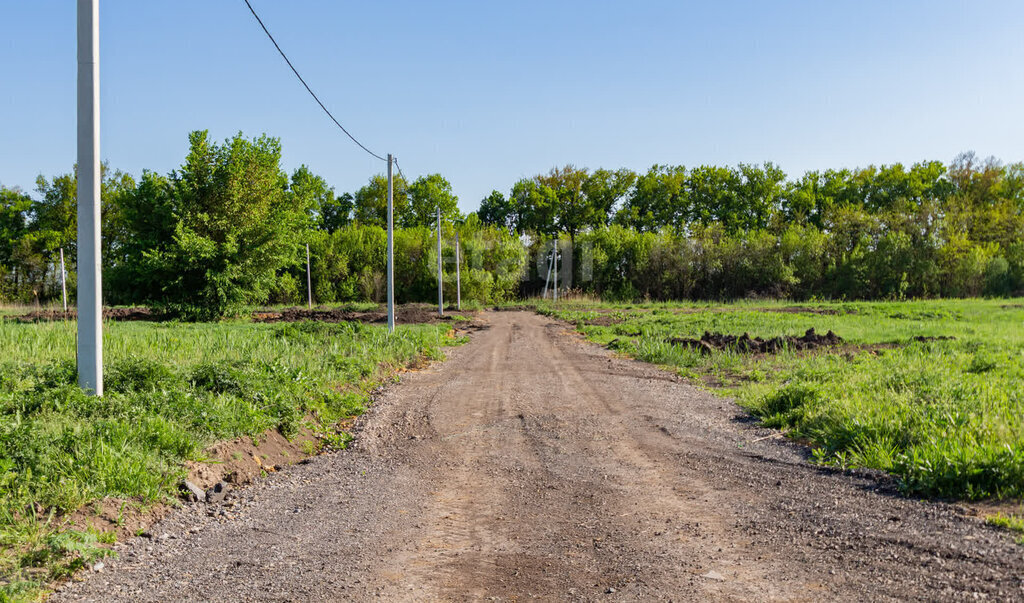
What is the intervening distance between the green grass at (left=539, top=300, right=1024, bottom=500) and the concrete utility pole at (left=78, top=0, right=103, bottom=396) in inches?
321

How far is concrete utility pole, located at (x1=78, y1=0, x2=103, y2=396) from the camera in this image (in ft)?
23.6

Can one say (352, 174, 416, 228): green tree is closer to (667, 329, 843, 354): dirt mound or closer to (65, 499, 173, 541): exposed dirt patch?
(667, 329, 843, 354): dirt mound

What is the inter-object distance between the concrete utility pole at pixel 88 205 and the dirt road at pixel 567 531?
8.93 feet

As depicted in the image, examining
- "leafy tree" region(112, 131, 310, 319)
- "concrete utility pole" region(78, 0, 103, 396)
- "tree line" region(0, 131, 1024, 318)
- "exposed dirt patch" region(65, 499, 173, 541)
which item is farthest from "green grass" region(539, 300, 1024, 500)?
"tree line" region(0, 131, 1024, 318)

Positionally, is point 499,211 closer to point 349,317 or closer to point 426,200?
point 426,200

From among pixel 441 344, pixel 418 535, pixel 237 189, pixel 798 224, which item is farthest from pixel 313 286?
pixel 418 535

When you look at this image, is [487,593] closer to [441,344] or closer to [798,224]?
[441,344]

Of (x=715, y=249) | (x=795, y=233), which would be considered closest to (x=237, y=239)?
(x=715, y=249)

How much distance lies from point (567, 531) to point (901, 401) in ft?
18.8

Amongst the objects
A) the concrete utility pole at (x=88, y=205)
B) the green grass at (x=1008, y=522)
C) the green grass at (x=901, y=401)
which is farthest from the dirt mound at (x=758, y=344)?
the concrete utility pole at (x=88, y=205)

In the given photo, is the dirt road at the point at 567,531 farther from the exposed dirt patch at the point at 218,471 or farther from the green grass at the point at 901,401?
the green grass at the point at 901,401

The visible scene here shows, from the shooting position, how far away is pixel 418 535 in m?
4.93

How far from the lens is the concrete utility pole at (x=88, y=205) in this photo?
7191 millimetres

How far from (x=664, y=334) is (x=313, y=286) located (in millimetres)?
35560
